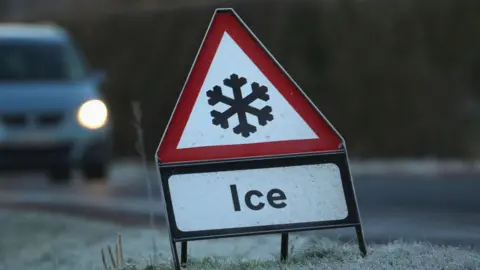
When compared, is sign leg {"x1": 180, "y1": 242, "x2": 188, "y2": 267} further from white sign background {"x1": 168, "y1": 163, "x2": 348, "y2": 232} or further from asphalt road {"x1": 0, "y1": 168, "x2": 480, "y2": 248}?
asphalt road {"x1": 0, "y1": 168, "x2": 480, "y2": 248}

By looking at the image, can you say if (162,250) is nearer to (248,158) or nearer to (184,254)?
(184,254)

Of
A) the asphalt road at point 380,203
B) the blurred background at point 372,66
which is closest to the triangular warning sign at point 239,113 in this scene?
the asphalt road at point 380,203

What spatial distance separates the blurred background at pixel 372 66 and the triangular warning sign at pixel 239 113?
12.8 m

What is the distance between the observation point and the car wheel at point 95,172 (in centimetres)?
1634

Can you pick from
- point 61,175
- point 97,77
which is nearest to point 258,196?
point 97,77

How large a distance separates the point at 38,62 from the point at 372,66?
237 inches

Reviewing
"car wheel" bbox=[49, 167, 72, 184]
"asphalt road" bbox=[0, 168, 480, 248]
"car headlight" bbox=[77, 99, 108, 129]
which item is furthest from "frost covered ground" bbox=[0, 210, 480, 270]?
"car wheel" bbox=[49, 167, 72, 184]

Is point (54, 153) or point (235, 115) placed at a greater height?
point (54, 153)

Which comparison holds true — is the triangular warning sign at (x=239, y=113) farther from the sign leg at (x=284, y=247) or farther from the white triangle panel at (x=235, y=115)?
the sign leg at (x=284, y=247)

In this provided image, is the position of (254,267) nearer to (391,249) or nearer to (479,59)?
(391,249)

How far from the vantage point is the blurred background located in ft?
64.2

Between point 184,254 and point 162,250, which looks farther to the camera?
point 162,250

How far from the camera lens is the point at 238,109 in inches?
243

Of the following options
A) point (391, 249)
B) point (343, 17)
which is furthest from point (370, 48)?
point (391, 249)
